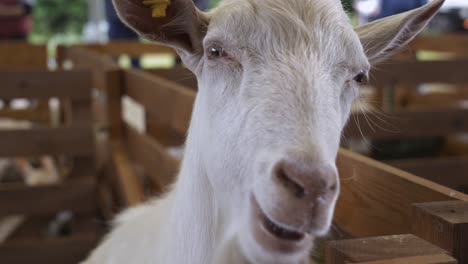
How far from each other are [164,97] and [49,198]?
5.15 ft

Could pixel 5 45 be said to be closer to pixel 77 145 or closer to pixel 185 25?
pixel 77 145

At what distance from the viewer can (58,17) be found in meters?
17.7

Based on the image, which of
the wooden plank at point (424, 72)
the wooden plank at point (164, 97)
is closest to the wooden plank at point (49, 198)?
the wooden plank at point (164, 97)

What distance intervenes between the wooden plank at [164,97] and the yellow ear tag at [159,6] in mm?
1061

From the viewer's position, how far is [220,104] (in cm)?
164

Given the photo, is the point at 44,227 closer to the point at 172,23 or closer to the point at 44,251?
the point at 44,251

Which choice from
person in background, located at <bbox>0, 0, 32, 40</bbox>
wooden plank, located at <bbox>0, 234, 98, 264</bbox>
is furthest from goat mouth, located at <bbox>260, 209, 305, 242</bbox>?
person in background, located at <bbox>0, 0, 32, 40</bbox>

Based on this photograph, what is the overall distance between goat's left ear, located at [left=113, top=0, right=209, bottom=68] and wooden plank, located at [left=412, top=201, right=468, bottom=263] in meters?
0.83

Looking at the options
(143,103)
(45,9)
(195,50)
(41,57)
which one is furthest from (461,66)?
(45,9)

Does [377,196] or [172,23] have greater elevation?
[172,23]

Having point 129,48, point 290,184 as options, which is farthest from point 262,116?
point 129,48

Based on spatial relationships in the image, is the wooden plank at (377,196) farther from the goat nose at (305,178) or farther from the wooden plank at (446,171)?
the wooden plank at (446,171)

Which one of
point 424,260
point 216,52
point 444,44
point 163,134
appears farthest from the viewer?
point 444,44

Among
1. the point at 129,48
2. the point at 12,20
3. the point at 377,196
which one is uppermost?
the point at 377,196
